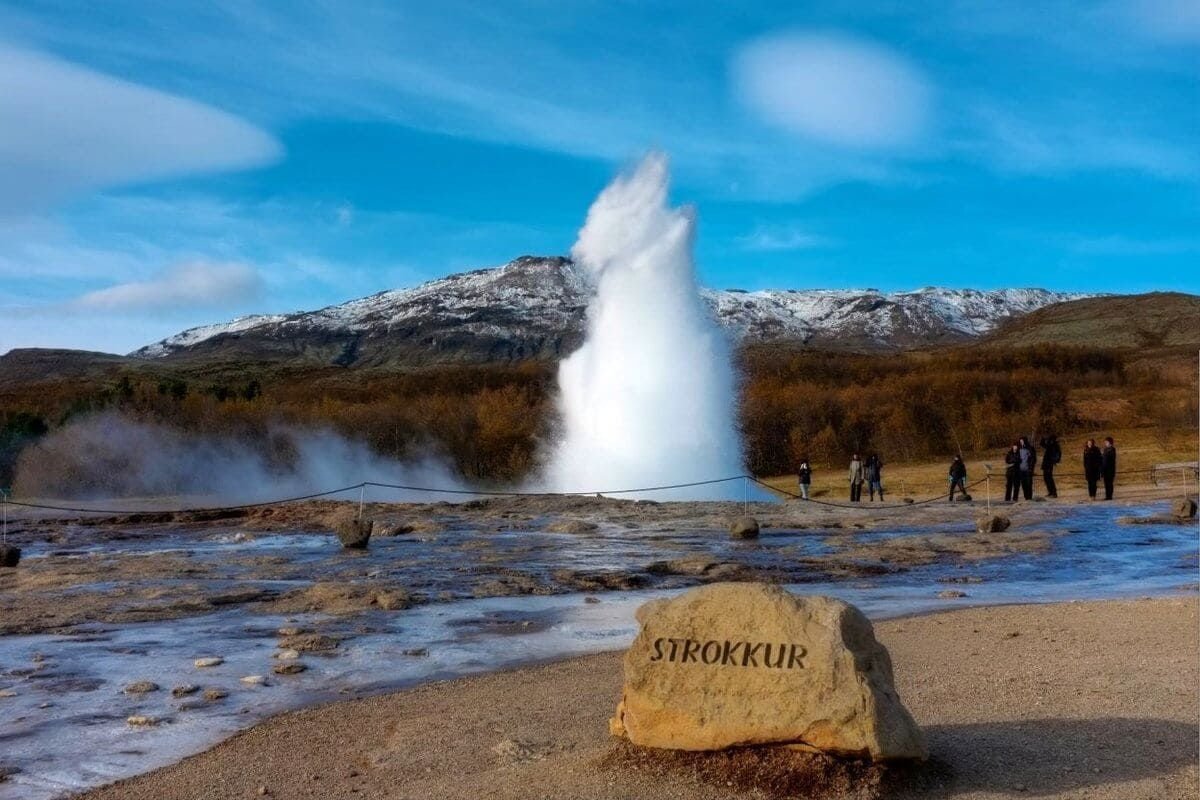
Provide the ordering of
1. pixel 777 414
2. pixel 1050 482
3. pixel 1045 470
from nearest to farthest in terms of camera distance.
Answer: pixel 1050 482, pixel 1045 470, pixel 777 414

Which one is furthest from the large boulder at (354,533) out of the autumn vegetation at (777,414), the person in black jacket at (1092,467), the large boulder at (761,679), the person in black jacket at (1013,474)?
the autumn vegetation at (777,414)

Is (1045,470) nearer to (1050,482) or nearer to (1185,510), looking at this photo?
(1050,482)

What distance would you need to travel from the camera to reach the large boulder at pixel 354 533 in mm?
19922

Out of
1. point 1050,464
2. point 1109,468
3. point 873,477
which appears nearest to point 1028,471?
point 1050,464

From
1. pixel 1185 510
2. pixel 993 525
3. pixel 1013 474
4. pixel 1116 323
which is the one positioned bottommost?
pixel 993 525

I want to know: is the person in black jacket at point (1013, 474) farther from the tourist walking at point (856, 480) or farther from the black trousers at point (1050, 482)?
the tourist walking at point (856, 480)

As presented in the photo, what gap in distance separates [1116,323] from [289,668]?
134 m

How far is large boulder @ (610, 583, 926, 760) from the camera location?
5445 millimetres

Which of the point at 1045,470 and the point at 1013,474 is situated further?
the point at 1045,470

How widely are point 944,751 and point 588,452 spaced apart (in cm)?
3106

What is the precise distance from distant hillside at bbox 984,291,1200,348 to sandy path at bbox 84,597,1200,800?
10527 centimetres

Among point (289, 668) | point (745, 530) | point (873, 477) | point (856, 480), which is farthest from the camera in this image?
point (873, 477)

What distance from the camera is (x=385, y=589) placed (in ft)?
44.9

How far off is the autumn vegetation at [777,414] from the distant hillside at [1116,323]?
154ft
